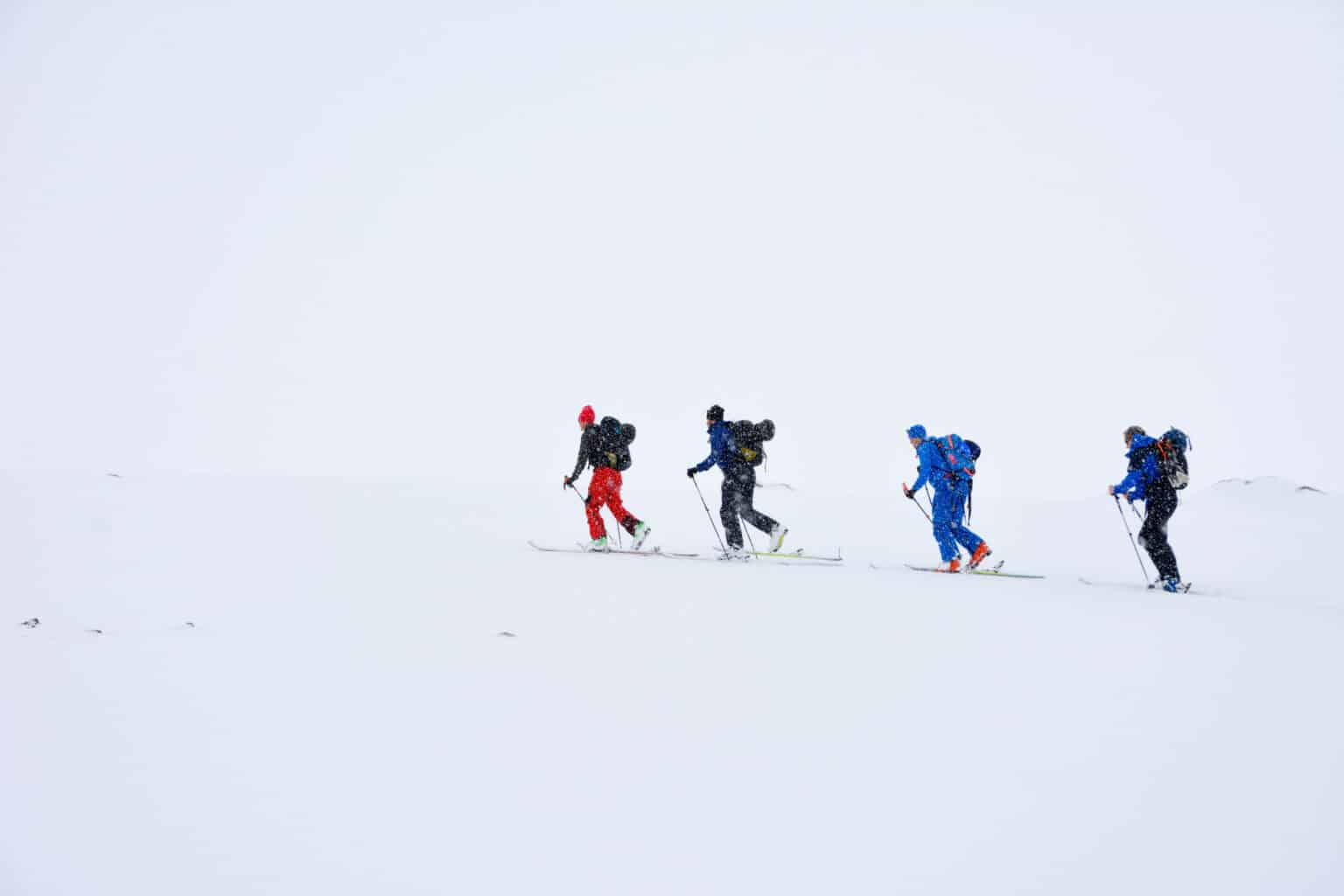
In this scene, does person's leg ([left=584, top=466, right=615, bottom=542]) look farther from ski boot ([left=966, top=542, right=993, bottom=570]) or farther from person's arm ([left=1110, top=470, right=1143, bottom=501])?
person's arm ([left=1110, top=470, right=1143, bottom=501])

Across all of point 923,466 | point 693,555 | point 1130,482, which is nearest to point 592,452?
point 693,555

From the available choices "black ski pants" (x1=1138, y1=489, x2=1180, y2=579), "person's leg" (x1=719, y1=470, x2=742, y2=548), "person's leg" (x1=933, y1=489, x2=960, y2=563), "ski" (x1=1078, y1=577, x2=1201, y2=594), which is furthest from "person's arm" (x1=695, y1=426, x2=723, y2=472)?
"black ski pants" (x1=1138, y1=489, x2=1180, y2=579)

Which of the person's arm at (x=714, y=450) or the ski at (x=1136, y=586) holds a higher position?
the person's arm at (x=714, y=450)

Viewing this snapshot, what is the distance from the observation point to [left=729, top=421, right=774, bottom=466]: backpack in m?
13.5

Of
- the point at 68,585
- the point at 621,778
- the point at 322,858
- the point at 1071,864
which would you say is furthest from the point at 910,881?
the point at 68,585

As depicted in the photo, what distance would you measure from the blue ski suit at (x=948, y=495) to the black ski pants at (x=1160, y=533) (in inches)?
82.7

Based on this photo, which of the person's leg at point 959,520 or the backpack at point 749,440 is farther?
the backpack at point 749,440

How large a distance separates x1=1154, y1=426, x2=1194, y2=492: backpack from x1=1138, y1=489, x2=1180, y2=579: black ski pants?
0.65 feet

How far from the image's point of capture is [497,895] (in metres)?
3.62

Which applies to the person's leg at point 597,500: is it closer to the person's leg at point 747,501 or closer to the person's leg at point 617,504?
the person's leg at point 617,504

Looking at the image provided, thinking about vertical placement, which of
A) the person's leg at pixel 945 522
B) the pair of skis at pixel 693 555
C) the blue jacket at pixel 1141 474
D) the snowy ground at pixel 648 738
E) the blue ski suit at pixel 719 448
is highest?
the blue jacket at pixel 1141 474

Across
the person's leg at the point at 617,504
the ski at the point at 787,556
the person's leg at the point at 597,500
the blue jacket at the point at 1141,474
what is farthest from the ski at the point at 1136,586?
the person's leg at the point at 597,500

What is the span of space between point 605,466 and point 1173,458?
7643mm

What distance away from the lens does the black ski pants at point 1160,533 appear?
11.6 metres
